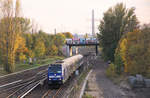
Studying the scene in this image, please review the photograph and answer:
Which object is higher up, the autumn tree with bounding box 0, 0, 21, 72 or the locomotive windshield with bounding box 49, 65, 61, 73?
the autumn tree with bounding box 0, 0, 21, 72

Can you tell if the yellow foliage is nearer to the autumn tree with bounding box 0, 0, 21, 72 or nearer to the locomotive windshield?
the locomotive windshield

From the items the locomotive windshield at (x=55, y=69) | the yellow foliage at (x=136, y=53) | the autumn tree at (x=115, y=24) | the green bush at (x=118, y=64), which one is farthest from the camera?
the autumn tree at (x=115, y=24)

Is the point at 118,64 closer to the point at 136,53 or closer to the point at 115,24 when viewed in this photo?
the point at 136,53

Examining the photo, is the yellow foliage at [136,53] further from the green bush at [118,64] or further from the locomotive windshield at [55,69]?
the locomotive windshield at [55,69]

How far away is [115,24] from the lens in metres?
35.8

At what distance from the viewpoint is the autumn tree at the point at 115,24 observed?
35719 millimetres

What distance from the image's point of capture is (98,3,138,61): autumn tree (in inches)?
1406

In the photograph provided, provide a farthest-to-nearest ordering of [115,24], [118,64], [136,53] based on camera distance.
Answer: [115,24]
[118,64]
[136,53]

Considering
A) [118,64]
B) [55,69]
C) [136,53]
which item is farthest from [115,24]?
[55,69]

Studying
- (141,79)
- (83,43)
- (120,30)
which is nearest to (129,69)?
(141,79)

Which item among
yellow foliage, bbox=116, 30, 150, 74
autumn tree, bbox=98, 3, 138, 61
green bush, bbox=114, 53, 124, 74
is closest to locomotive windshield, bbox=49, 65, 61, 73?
yellow foliage, bbox=116, 30, 150, 74

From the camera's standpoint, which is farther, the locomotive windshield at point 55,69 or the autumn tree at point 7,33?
the autumn tree at point 7,33

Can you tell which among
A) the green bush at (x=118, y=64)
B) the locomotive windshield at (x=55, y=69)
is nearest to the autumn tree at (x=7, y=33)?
the locomotive windshield at (x=55, y=69)

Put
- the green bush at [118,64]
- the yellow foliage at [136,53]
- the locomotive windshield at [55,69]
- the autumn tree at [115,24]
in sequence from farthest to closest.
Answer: the autumn tree at [115,24] < the green bush at [118,64] < the yellow foliage at [136,53] < the locomotive windshield at [55,69]
